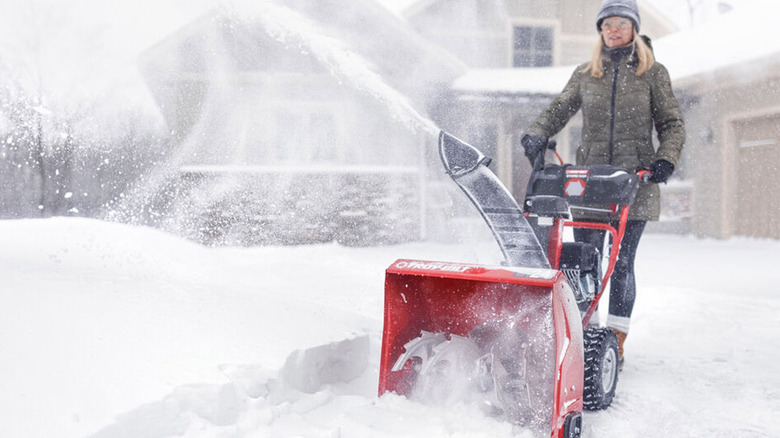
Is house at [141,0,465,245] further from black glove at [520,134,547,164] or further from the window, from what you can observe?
black glove at [520,134,547,164]

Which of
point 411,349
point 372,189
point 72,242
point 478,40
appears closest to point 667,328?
point 411,349

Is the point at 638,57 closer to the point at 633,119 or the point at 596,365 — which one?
→ the point at 633,119

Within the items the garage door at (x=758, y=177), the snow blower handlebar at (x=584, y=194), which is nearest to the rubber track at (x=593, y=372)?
the snow blower handlebar at (x=584, y=194)

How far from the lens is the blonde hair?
313 cm

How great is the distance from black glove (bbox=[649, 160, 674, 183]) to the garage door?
8.70 metres

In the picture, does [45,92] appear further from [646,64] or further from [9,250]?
[646,64]

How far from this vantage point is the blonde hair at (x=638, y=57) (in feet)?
10.3

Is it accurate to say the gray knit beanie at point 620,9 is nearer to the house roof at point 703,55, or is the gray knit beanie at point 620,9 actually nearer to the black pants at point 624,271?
the black pants at point 624,271

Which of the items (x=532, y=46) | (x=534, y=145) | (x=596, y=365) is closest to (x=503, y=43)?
(x=532, y=46)

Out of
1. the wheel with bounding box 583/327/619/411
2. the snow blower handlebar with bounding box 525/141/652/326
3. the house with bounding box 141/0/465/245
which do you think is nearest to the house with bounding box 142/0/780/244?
the house with bounding box 141/0/465/245

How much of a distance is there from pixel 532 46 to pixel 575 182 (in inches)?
469

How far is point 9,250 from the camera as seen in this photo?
3.70 metres

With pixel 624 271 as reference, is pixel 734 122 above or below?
above

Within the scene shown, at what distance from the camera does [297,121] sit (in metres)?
11.0
